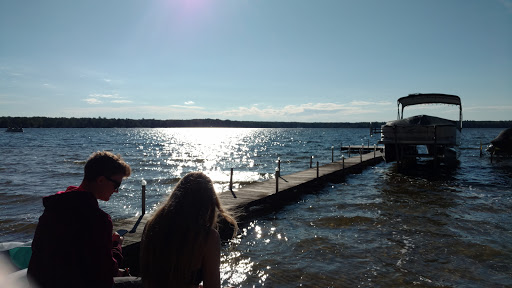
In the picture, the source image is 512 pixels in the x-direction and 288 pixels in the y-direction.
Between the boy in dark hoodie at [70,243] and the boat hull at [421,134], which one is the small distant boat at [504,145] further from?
the boy in dark hoodie at [70,243]

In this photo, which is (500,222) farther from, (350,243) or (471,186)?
(471,186)

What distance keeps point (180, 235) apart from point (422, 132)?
19878mm

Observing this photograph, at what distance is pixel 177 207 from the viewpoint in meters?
2.45

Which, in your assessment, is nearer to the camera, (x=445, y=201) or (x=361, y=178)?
(x=445, y=201)

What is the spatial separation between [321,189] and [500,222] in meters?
7.20

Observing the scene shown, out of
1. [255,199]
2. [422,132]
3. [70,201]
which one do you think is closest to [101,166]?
[70,201]

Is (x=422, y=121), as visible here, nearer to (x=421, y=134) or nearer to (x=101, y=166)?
(x=421, y=134)

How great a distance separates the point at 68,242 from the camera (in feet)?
7.80

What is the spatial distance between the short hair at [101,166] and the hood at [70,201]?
0.85 ft

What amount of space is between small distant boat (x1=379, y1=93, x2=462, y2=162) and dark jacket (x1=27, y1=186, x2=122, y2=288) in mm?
19865

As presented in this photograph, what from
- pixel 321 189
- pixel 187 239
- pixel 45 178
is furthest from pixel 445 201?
pixel 45 178

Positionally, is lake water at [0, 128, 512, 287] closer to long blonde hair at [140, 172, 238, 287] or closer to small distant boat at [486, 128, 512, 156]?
long blonde hair at [140, 172, 238, 287]

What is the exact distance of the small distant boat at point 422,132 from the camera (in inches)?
764

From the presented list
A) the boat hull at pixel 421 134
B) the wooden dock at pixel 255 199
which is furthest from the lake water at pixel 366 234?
the boat hull at pixel 421 134
